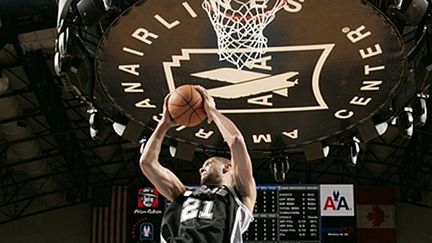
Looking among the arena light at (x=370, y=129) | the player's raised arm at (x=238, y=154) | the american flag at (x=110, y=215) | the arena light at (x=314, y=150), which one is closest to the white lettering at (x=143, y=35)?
the arena light at (x=314, y=150)

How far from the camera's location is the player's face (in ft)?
Answer: 12.7

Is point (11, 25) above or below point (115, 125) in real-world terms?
above

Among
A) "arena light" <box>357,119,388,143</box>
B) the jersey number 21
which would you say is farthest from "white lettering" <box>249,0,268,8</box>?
the jersey number 21

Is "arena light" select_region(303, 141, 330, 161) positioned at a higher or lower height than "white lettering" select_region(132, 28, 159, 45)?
lower

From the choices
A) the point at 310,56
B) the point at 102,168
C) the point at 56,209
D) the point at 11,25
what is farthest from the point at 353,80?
the point at 56,209

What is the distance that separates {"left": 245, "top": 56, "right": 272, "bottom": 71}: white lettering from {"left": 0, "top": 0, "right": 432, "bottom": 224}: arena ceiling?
1.24m

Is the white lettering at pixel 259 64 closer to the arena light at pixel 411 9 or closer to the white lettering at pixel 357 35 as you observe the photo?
the white lettering at pixel 357 35

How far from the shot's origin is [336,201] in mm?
13344

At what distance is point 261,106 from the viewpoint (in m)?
7.36

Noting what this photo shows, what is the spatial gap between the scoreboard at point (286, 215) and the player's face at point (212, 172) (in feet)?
29.0

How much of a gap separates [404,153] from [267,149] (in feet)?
35.2

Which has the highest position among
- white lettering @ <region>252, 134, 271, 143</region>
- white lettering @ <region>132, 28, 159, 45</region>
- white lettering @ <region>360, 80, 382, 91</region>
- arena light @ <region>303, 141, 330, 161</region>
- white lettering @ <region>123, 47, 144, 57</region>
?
white lettering @ <region>132, 28, 159, 45</region>

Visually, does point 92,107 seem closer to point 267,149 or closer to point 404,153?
point 267,149

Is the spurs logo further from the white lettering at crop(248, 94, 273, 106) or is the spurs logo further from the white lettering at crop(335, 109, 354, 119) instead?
the white lettering at crop(335, 109, 354, 119)
